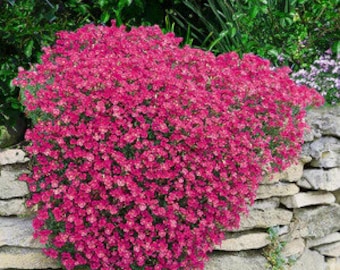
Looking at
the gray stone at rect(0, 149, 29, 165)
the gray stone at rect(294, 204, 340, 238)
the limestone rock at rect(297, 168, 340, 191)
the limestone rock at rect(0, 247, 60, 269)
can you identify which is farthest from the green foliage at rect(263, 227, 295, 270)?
the gray stone at rect(0, 149, 29, 165)

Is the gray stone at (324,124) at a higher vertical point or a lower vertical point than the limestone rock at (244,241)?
higher

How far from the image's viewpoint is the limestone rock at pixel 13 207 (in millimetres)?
3467

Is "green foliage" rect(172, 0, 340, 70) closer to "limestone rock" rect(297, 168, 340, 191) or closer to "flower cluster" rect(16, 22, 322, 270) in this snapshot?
"limestone rock" rect(297, 168, 340, 191)

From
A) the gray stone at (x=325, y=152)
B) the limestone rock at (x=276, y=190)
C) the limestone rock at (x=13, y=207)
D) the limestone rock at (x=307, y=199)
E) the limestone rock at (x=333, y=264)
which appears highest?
the gray stone at (x=325, y=152)

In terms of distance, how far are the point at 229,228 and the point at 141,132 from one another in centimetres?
84

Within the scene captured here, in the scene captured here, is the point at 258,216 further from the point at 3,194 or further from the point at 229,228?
the point at 3,194

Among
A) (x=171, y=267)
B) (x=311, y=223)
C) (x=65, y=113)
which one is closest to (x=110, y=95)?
(x=65, y=113)

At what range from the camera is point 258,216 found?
145 inches

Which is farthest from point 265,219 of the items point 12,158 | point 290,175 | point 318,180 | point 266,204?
point 12,158

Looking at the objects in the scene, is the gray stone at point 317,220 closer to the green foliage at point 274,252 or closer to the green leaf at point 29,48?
the green foliage at point 274,252

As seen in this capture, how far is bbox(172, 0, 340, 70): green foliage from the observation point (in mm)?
4781

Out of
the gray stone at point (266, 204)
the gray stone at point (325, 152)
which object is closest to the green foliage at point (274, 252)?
the gray stone at point (266, 204)

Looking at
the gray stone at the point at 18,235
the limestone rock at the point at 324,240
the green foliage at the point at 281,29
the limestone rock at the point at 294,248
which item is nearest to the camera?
the gray stone at the point at 18,235

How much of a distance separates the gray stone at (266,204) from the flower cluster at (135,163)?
35 centimetres
